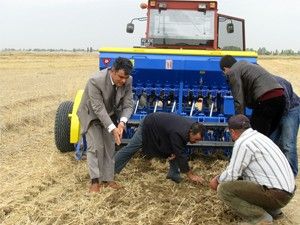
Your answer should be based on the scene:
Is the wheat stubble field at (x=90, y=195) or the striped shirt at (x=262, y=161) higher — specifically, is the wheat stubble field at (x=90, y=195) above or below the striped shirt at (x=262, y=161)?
below

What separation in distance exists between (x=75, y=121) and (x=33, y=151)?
4.17 feet

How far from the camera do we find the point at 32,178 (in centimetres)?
663

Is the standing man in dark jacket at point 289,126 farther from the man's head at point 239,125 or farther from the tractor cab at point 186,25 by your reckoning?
the tractor cab at point 186,25

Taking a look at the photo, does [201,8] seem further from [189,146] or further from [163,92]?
[189,146]

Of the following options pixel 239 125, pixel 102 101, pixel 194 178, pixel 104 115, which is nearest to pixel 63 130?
pixel 102 101

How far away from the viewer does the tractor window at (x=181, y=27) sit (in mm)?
9516

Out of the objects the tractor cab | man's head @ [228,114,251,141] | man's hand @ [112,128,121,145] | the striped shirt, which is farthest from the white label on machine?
the striped shirt

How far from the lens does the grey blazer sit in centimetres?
601

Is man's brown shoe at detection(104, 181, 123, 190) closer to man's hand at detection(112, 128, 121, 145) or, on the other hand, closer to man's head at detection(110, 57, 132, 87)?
man's hand at detection(112, 128, 121, 145)

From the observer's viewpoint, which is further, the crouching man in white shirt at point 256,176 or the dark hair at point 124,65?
the dark hair at point 124,65

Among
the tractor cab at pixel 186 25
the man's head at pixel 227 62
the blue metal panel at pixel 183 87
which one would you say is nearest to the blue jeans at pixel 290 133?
the blue metal panel at pixel 183 87

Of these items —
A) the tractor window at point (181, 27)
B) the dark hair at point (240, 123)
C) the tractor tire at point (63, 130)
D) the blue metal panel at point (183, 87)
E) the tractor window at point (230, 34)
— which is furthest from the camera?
the tractor window at point (230, 34)

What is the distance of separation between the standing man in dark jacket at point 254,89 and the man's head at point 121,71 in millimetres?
1200

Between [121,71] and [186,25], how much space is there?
3.98 metres
